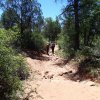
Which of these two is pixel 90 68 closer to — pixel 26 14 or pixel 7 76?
pixel 7 76

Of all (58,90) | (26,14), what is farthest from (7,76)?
(26,14)

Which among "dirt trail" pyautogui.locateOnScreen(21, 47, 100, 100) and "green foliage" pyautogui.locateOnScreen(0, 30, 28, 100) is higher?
"green foliage" pyautogui.locateOnScreen(0, 30, 28, 100)

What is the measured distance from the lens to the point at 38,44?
109 feet

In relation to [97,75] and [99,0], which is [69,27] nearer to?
[99,0]

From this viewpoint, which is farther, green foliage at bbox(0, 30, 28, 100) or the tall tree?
the tall tree

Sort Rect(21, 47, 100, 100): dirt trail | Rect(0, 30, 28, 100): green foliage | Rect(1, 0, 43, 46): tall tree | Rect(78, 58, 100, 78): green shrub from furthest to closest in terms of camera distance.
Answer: Rect(1, 0, 43, 46): tall tree
Rect(78, 58, 100, 78): green shrub
Rect(21, 47, 100, 100): dirt trail
Rect(0, 30, 28, 100): green foliage

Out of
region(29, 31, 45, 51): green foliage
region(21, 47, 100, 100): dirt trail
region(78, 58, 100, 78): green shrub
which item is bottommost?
region(21, 47, 100, 100): dirt trail

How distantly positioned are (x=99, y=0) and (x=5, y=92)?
1559cm

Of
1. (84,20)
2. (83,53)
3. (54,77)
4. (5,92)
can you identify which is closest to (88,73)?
(54,77)

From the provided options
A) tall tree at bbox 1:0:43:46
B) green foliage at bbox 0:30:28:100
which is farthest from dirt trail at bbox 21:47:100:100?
tall tree at bbox 1:0:43:46

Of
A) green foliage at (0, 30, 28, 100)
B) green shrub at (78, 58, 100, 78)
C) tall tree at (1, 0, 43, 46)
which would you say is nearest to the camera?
green foliage at (0, 30, 28, 100)

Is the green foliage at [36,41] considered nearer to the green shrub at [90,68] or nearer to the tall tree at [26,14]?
the tall tree at [26,14]

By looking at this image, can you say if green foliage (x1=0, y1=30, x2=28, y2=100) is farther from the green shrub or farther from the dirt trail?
the green shrub

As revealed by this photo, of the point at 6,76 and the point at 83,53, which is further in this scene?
the point at 83,53
